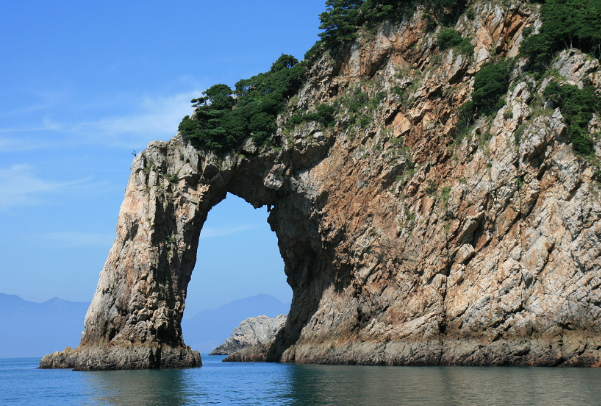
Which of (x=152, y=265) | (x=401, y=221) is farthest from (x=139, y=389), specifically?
(x=401, y=221)

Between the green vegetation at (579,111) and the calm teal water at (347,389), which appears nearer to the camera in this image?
the calm teal water at (347,389)

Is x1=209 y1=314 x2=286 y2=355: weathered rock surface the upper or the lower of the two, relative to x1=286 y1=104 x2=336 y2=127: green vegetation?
lower

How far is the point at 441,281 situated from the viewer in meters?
44.5

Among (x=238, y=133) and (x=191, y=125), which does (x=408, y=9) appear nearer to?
(x=238, y=133)

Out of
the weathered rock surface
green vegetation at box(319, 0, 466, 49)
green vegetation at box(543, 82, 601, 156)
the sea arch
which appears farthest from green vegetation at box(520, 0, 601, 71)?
the weathered rock surface

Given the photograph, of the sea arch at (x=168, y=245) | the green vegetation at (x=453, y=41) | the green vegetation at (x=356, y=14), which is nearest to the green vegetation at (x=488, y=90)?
the green vegetation at (x=453, y=41)

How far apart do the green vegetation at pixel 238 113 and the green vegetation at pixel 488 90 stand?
16673mm

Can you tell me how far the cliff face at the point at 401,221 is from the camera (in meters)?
39.2

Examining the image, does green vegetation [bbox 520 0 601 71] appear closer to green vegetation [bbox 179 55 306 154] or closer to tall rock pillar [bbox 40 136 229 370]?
green vegetation [bbox 179 55 306 154]

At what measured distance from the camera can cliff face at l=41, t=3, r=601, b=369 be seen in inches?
1543

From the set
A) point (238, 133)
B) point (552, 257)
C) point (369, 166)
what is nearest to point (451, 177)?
point (369, 166)

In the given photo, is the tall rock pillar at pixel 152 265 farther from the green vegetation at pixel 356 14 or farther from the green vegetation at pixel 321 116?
the green vegetation at pixel 356 14

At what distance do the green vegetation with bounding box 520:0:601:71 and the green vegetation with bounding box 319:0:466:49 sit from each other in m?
10.9

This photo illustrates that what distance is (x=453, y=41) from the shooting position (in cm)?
4997
